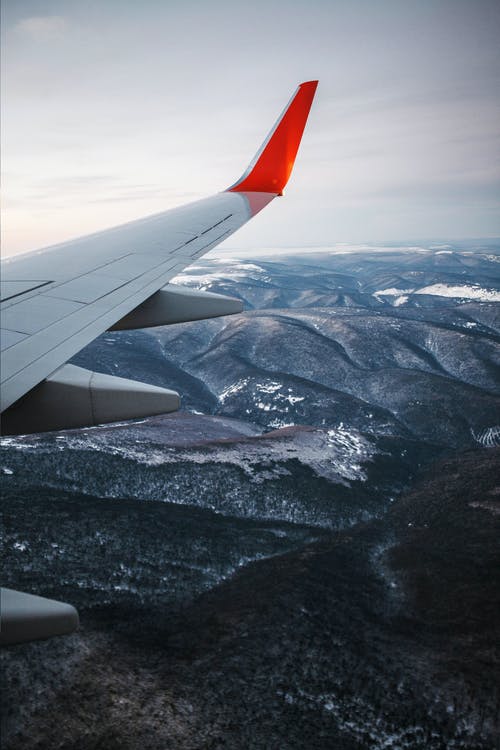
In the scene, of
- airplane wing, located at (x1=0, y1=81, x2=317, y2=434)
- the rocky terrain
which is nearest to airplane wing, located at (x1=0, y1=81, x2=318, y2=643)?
airplane wing, located at (x1=0, y1=81, x2=317, y2=434)

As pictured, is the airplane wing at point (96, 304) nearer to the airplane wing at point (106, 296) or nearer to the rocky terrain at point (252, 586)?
the airplane wing at point (106, 296)

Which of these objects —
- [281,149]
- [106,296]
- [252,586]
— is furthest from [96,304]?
[252,586]

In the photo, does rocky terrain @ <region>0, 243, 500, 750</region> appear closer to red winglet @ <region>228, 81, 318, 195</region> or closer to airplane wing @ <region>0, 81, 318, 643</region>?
airplane wing @ <region>0, 81, 318, 643</region>

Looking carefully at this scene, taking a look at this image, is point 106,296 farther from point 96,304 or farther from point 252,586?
point 252,586

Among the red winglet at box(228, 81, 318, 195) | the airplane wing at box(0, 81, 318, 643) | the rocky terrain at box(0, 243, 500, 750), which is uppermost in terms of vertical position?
the red winglet at box(228, 81, 318, 195)

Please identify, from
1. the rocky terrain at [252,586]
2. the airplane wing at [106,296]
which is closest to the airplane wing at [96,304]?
the airplane wing at [106,296]

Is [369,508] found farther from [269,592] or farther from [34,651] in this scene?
[34,651]
